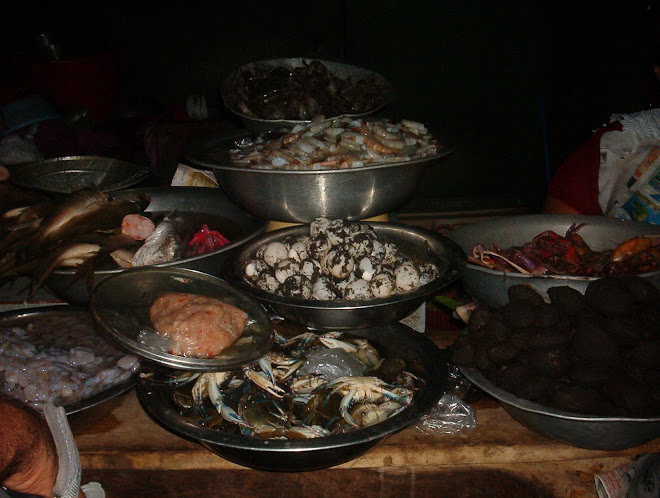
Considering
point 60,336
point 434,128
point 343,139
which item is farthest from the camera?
point 434,128

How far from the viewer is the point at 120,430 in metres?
1.86

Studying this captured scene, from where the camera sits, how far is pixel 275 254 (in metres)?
2.00

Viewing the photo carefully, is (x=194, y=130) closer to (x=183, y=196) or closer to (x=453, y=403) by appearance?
(x=183, y=196)

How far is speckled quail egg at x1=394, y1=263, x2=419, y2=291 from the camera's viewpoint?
6.09ft

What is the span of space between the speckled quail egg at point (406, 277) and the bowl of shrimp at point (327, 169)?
400 mm

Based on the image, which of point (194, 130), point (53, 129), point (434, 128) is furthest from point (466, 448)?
point (53, 129)

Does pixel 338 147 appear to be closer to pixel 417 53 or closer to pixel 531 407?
pixel 531 407

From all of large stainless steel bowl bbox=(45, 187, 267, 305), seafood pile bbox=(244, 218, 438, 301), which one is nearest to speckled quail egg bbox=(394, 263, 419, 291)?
seafood pile bbox=(244, 218, 438, 301)

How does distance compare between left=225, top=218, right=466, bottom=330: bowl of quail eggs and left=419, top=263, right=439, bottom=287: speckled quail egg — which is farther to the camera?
left=419, top=263, right=439, bottom=287: speckled quail egg

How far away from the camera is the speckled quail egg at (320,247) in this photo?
1.98 m

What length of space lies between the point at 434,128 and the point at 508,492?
1616 millimetres

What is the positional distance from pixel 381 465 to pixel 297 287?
2.10ft

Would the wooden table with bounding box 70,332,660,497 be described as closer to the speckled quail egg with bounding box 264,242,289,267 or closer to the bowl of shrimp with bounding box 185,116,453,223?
the speckled quail egg with bounding box 264,242,289,267

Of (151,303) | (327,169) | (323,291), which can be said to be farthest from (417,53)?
(151,303)
